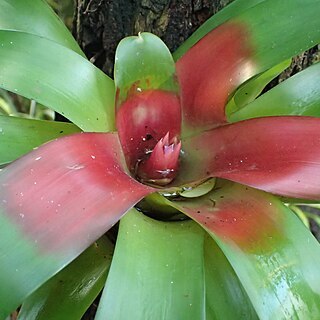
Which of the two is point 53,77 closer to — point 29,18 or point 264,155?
point 29,18

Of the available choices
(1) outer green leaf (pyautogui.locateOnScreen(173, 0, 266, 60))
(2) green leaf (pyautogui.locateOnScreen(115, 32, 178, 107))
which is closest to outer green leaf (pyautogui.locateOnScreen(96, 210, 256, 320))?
(2) green leaf (pyautogui.locateOnScreen(115, 32, 178, 107))

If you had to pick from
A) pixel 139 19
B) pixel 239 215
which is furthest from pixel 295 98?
pixel 139 19

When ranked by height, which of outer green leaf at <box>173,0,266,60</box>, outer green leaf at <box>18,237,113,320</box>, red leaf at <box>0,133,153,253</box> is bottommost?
outer green leaf at <box>18,237,113,320</box>

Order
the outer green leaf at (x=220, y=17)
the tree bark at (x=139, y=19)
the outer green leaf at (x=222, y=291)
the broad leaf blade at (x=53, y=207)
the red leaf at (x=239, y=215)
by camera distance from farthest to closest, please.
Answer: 1. the tree bark at (x=139, y=19)
2. the outer green leaf at (x=220, y=17)
3. the outer green leaf at (x=222, y=291)
4. the red leaf at (x=239, y=215)
5. the broad leaf blade at (x=53, y=207)

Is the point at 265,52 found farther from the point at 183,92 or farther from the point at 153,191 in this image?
the point at 153,191

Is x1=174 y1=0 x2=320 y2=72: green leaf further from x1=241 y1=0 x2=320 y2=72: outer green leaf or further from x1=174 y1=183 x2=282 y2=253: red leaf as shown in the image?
x1=174 y1=183 x2=282 y2=253: red leaf

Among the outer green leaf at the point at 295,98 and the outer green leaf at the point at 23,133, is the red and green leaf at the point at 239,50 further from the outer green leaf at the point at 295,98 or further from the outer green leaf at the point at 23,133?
the outer green leaf at the point at 23,133

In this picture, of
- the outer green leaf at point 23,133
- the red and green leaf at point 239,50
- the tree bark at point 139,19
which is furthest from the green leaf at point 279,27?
the outer green leaf at point 23,133
